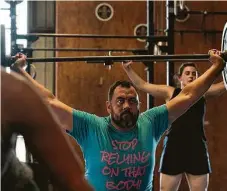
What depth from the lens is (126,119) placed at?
7.27 feet

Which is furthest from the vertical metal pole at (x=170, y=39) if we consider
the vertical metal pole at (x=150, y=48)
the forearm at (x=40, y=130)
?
the forearm at (x=40, y=130)

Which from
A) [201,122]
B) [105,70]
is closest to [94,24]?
[105,70]

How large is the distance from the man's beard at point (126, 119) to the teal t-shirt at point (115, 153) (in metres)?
0.03

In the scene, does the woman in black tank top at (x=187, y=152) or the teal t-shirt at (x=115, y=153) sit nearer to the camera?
the teal t-shirt at (x=115, y=153)

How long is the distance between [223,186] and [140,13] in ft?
6.90

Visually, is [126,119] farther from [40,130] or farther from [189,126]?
[40,130]

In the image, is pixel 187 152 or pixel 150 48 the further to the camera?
pixel 150 48

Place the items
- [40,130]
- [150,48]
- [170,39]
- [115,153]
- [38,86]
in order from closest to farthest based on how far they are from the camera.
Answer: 1. [40,130]
2. [115,153]
3. [38,86]
4. [170,39]
5. [150,48]

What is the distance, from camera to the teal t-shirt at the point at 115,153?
2.15 meters

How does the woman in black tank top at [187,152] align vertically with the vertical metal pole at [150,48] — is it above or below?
below

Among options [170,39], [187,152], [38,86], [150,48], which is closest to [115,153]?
[38,86]

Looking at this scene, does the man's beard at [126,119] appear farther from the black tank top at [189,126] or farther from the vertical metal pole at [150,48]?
the vertical metal pole at [150,48]

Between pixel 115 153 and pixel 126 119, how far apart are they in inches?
6.7

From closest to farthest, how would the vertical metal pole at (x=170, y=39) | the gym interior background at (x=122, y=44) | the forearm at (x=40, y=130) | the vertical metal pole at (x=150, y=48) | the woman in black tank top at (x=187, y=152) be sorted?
the forearm at (x=40, y=130), the woman in black tank top at (x=187, y=152), the vertical metal pole at (x=170, y=39), the vertical metal pole at (x=150, y=48), the gym interior background at (x=122, y=44)
